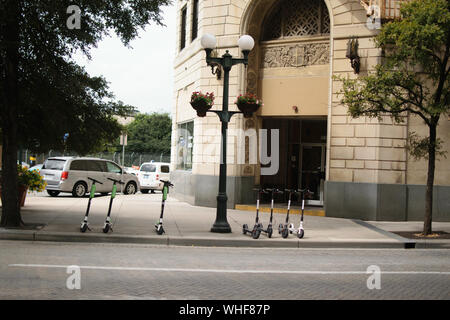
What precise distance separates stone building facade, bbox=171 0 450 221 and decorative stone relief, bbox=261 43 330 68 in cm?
3

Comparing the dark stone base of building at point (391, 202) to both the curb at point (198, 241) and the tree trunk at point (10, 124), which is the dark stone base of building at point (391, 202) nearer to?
the curb at point (198, 241)

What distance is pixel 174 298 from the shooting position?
6.25 m

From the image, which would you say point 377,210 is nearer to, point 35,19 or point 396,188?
point 396,188

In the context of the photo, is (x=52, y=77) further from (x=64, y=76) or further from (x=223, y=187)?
(x=223, y=187)

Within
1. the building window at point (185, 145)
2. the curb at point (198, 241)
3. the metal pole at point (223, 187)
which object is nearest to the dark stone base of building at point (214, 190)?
the building window at point (185, 145)

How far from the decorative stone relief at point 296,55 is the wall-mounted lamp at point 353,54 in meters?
1.43

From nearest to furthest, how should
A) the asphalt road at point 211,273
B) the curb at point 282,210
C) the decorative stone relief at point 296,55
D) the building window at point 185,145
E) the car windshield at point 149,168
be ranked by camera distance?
the asphalt road at point 211,273 → the curb at point 282,210 → the decorative stone relief at point 296,55 → the building window at point 185,145 → the car windshield at point 149,168

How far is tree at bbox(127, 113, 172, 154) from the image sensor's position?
84.7m

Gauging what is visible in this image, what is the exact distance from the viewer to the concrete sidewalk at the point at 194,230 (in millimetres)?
11391

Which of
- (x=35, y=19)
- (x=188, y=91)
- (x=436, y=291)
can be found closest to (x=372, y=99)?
(x=436, y=291)

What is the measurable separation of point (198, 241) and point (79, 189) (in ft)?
42.0

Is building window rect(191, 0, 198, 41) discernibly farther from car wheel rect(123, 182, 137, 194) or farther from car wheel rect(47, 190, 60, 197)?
car wheel rect(47, 190, 60, 197)

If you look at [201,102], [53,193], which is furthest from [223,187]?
[53,193]

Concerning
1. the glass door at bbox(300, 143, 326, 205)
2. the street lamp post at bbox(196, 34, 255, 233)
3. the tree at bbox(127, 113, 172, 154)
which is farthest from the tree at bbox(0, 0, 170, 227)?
the tree at bbox(127, 113, 172, 154)
